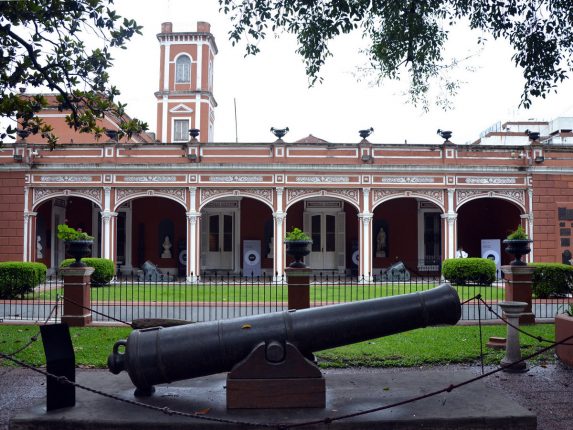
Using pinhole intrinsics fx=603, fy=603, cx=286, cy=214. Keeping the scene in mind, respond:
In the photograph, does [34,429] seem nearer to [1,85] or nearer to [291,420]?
[291,420]

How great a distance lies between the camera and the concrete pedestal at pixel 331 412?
4488mm

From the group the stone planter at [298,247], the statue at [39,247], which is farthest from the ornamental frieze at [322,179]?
the stone planter at [298,247]

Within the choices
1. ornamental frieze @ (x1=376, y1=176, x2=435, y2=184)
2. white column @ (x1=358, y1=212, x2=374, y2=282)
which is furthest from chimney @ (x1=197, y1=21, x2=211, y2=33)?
white column @ (x1=358, y1=212, x2=374, y2=282)

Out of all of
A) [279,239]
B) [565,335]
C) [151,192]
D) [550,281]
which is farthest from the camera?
[151,192]

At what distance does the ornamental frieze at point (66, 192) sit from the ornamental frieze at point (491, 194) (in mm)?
12985

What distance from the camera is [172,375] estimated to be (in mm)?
4691

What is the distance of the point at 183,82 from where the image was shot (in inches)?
1369

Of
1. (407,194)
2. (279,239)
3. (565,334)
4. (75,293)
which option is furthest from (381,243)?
(565,334)

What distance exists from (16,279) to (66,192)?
7171 millimetres

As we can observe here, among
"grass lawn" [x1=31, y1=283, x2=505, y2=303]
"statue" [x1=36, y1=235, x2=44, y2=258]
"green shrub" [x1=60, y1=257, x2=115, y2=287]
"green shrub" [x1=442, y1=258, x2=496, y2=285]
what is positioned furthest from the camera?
"statue" [x1=36, y1=235, x2=44, y2=258]

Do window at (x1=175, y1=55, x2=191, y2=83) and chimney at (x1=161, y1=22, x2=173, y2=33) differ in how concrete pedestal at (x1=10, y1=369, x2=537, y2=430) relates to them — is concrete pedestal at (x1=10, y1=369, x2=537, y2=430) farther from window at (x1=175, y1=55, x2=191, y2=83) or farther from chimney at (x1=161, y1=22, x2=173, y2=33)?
chimney at (x1=161, y1=22, x2=173, y2=33)

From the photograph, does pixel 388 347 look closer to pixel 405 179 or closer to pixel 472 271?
pixel 472 271

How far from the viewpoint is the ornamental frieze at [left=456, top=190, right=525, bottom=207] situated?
71.4 ft

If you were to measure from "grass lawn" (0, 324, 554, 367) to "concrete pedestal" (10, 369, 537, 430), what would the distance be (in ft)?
5.60
